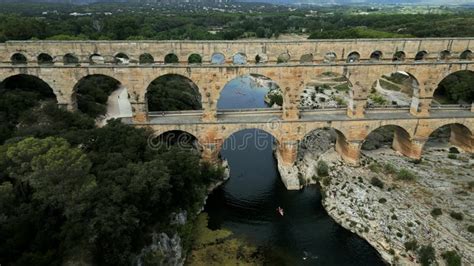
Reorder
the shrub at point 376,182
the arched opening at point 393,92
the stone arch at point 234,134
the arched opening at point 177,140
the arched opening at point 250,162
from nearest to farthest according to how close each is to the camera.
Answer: the shrub at point 376,182
the stone arch at point 234,134
the arched opening at point 177,140
the arched opening at point 250,162
the arched opening at point 393,92

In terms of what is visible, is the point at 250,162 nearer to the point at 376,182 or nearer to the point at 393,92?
the point at 376,182

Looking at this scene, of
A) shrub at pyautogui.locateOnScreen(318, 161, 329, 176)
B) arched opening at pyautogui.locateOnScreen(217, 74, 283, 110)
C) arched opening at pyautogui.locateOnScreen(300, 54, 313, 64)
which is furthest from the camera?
arched opening at pyautogui.locateOnScreen(217, 74, 283, 110)

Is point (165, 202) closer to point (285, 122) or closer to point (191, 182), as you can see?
point (191, 182)

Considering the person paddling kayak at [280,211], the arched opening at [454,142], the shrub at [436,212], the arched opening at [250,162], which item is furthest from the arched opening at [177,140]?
the arched opening at [454,142]

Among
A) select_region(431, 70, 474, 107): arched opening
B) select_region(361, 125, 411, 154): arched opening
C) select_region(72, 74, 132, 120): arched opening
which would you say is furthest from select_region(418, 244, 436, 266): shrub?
select_region(72, 74, 132, 120): arched opening

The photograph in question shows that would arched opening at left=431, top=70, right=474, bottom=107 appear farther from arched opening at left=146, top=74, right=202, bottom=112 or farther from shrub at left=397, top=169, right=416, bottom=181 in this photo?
arched opening at left=146, top=74, right=202, bottom=112

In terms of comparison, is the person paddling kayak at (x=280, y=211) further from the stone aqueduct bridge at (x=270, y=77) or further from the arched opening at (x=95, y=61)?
the arched opening at (x=95, y=61)
